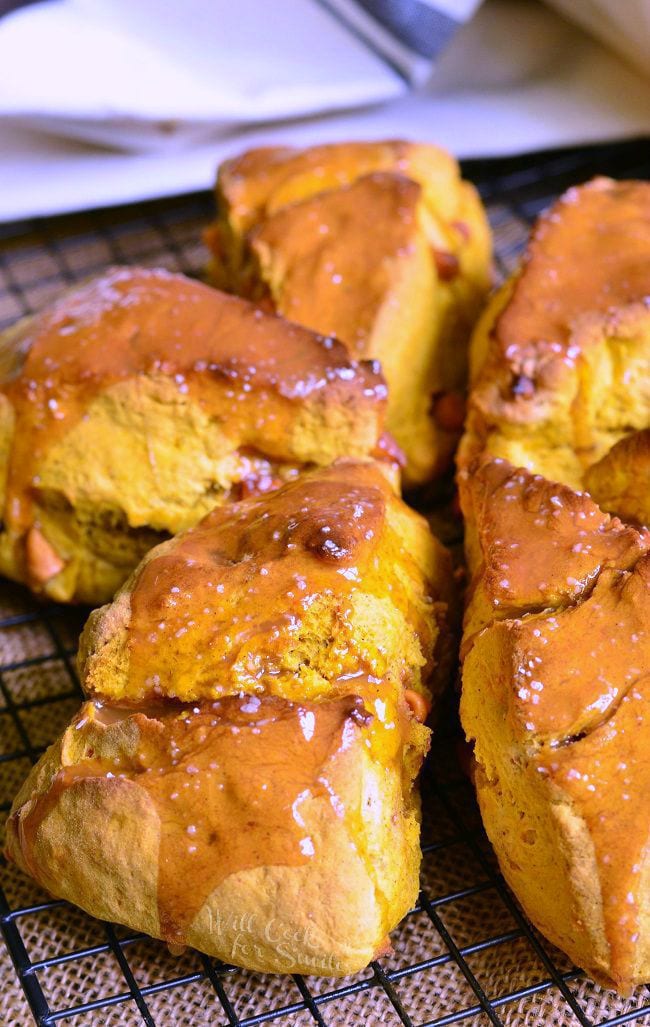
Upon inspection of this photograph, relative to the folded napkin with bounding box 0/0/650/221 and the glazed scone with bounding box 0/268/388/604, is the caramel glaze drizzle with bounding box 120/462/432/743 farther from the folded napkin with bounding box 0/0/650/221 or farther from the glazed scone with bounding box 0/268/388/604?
the folded napkin with bounding box 0/0/650/221

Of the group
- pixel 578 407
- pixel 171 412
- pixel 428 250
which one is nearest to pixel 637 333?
pixel 578 407

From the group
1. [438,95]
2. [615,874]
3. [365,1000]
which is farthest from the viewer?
[438,95]

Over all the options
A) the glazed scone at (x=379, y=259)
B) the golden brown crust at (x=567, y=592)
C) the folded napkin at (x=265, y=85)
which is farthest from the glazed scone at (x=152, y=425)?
the folded napkin at (x=265, y=85)

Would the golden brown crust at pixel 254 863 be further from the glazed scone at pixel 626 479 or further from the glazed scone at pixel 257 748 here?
the glazed scone at pixel 626 479

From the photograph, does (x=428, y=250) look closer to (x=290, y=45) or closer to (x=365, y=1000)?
(x=290, y=45)

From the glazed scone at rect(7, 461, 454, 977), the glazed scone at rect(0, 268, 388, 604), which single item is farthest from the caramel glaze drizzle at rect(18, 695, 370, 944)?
the glazed scone at rect(0, 268, 388, 604)

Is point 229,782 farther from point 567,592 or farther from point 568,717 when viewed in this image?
point 567,592
